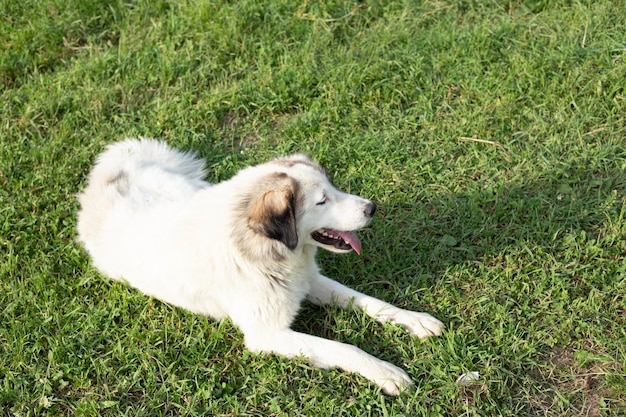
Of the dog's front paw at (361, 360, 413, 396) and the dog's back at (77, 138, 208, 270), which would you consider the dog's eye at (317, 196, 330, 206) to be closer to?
the dog's front paw at (361, 360, 413, 396)

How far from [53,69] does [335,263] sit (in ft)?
10.9

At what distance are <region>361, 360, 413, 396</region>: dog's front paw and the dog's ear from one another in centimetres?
77

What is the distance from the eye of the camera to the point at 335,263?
436 cm

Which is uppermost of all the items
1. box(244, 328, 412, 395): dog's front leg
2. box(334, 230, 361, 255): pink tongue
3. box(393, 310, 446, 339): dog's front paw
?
box(334, 230, 361, 255): pink tongue

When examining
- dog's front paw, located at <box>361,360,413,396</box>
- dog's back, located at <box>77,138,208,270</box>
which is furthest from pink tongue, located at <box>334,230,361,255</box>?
dog's back, located at <box>77,138,208,270</box>

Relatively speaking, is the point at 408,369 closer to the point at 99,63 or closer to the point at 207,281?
the point at 207,281

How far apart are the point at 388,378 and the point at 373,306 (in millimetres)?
500

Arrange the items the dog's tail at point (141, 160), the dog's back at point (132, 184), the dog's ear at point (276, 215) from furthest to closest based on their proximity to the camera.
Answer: the dog's tail at point (141, 160) → the dog's back at point (132, 184) → the dog's ear at point (276, 215)

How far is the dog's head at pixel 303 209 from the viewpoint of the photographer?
3393 millimetres

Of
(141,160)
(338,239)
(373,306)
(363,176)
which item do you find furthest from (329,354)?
(141,160)

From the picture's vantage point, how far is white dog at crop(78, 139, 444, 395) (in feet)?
11.5

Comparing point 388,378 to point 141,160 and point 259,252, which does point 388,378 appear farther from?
point 141,160

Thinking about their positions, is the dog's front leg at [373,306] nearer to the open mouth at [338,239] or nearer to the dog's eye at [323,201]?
the open mouth at [338,239]

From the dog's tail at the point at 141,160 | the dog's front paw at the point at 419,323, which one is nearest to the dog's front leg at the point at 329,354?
the dog's front paw at the point at 419,323
